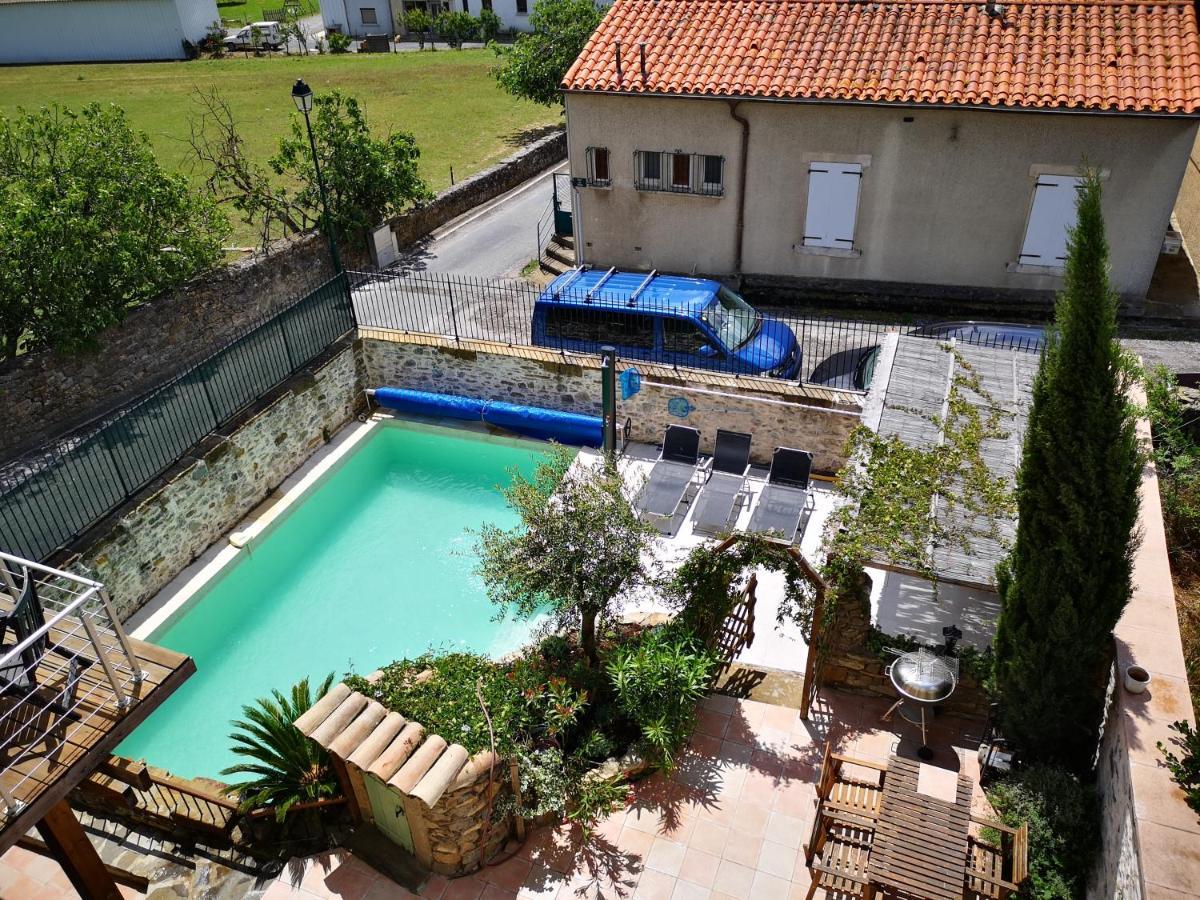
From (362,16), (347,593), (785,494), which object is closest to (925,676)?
(785,494)

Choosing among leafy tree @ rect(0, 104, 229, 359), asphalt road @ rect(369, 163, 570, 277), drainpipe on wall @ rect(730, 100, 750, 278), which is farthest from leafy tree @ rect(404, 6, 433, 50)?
drainpipe on wall @ rect(730, 100, 750, 278)

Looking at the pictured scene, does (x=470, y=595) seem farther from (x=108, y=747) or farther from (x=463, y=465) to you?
(x=108, y=747)

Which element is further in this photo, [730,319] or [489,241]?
[489,241]

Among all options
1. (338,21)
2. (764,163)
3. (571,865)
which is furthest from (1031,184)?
(338,21)

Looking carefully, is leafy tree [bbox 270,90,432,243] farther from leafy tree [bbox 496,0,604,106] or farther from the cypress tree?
the cypress tree

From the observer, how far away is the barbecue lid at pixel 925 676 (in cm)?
823

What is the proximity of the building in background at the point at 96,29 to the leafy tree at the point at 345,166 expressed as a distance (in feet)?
115

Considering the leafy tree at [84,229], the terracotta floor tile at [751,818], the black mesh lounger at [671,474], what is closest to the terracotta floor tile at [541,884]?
the terracotta floor tile at [751,818]

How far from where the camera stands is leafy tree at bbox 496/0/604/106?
2730cm

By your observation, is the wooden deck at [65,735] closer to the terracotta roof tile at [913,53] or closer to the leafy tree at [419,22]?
the terracotta roof tile at [913,53]

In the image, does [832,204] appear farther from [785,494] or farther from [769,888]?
[769,888]

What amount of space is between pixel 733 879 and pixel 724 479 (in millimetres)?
6313

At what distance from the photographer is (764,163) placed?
55.7 ft

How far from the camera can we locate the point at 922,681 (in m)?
8.29
